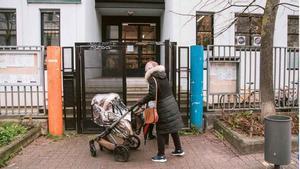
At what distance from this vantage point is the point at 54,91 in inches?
344

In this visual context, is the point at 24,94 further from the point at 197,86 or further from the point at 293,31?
the point at 293,31

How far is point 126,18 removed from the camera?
16047 millimetres

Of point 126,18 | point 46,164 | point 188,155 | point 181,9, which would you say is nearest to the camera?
point 46,164

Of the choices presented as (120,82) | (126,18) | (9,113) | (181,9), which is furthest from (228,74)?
(126,18)

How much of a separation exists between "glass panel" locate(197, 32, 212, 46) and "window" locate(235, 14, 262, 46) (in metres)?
1.05

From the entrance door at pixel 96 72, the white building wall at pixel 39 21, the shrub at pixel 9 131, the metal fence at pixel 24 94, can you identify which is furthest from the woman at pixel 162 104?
the white building wall at pixel 39 21

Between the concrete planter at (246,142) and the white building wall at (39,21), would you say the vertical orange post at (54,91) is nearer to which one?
the concrete planter at (246,142)

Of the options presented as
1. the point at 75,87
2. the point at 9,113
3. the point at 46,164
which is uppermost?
the point at 75,87

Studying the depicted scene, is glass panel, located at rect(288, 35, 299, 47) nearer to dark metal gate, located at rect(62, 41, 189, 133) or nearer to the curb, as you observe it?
dark metal gate, located at rect(62, 41, 189, 133)

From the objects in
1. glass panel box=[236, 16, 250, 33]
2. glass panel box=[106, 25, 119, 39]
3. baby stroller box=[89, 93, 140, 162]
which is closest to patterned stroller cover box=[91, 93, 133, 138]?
baby stroller box=[89, 93, 140, 162]

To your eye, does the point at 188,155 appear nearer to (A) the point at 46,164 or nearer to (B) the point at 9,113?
(A) the point at 46,164

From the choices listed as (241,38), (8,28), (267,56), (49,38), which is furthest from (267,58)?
(8,28)

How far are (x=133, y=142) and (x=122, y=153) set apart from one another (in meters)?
0.50

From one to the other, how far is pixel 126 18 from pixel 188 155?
9.92 meters
